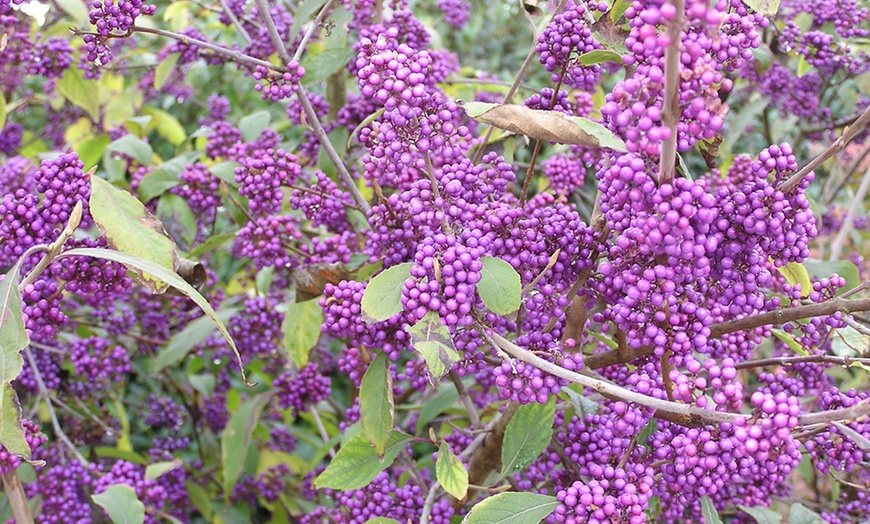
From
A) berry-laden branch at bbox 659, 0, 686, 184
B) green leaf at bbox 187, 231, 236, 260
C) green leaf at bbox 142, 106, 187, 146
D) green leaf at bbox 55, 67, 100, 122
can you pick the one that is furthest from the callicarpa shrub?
green leaf at bbox 142, 106, 187, 146

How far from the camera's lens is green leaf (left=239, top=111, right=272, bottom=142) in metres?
2.90

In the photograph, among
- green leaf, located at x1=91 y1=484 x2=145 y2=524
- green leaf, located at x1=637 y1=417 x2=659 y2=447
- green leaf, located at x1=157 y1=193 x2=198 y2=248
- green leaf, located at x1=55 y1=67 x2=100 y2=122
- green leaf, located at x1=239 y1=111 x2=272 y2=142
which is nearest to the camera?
green leaf, located at x1=637 y1=417 x2=659 y2=447

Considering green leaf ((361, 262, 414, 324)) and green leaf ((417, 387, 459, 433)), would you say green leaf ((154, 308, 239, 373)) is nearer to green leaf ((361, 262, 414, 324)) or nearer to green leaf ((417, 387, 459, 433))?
green leaf ((417, 387, 459, 433))

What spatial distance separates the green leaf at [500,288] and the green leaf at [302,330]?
3.81 ft

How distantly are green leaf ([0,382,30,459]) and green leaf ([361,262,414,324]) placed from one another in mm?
657

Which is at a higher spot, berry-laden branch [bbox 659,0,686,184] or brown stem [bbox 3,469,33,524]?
berry-laden branch [bbox 659,0,686,184]

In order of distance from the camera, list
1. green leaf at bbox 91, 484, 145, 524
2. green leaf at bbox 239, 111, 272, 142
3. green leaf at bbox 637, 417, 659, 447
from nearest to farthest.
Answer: green leaf at bbox 637, 417, 659, 447, green leaf at bbox 91, 484, 145, 524, green leaf at bbox 239, 111, 272, 142

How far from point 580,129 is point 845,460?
3.20 ft

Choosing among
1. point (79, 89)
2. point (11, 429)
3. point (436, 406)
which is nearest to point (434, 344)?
point (11, 429)

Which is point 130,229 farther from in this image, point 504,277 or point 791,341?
point 791,341

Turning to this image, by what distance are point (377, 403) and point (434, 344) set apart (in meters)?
0.47

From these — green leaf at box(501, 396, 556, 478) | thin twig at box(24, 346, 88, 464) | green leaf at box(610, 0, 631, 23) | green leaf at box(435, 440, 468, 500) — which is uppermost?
green leaf at box(610, 0, 631, 23)

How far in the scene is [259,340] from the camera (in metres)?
2.97

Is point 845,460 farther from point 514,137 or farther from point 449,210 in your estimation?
point 514,137
